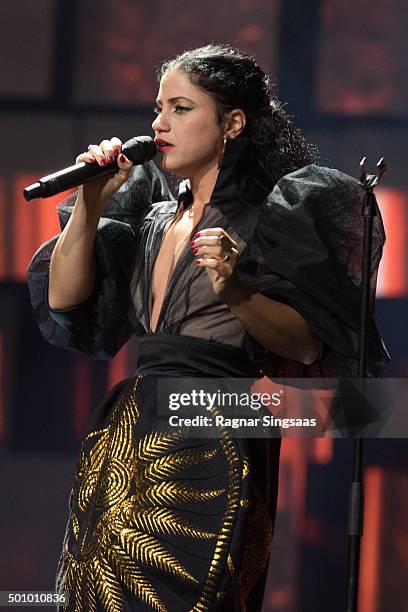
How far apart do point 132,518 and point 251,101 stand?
686mm

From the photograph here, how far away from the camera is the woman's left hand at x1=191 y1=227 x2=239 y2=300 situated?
67.5 inches

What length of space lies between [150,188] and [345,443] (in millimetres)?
1024

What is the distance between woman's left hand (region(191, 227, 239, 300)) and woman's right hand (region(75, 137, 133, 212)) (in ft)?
0.73

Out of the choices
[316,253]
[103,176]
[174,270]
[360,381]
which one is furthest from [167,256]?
[360,381]

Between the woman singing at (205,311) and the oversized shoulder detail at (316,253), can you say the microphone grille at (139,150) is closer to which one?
the woman singing at (205,311)

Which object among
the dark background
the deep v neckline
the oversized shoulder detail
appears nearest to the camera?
the oversized shoulder detail

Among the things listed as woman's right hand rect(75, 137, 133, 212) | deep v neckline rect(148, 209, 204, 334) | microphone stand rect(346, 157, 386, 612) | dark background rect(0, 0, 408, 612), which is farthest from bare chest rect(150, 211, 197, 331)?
dark background rect(0, 0, 408, 612)

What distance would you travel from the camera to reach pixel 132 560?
5.92 ft

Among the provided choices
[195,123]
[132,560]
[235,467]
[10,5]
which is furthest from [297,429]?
[10,5]

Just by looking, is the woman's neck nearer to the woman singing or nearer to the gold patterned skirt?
the woman singing

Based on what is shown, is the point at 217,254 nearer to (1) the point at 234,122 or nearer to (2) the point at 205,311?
(2) the point at 205,311

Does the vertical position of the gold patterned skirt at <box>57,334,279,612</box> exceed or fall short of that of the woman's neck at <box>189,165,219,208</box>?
it falls short

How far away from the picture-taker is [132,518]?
1.82 meters

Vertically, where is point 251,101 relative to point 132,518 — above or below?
above
